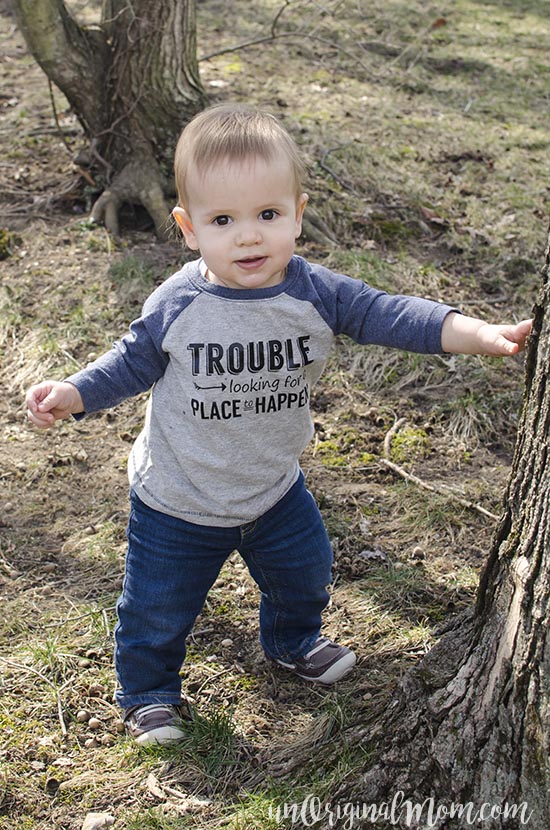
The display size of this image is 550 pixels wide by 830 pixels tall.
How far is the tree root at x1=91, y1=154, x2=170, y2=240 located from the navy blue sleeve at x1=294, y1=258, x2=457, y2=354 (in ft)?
9.72

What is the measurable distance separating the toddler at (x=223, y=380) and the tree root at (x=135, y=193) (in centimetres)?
290

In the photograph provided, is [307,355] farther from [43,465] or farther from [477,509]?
[43,465]

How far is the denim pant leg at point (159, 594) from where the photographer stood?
101 inches

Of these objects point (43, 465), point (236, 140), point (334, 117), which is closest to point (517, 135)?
point (334, 117)

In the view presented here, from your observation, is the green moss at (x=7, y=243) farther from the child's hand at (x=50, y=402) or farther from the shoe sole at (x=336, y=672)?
the shoe sole at (x=336, y=672)

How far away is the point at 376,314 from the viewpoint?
8.09ft

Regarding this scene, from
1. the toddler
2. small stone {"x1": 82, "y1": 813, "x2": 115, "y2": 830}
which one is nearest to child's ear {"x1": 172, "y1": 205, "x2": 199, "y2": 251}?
the toddler

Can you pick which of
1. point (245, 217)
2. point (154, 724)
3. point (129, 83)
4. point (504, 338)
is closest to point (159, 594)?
point (154, 724)

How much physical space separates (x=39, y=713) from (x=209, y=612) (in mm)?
676

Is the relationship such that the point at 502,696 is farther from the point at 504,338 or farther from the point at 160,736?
the point at 160,736

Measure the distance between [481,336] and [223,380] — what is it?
0.68 meters

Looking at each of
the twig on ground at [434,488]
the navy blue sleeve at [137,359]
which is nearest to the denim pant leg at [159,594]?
the navy blue sleeve at [137,359]

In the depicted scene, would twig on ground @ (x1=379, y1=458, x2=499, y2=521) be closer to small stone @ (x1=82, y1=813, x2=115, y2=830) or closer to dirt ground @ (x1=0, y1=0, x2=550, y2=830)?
dirt ground @ (x1=0, y1=0, x2=550, y2=830)

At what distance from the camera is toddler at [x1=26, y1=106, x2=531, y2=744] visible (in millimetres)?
2332
